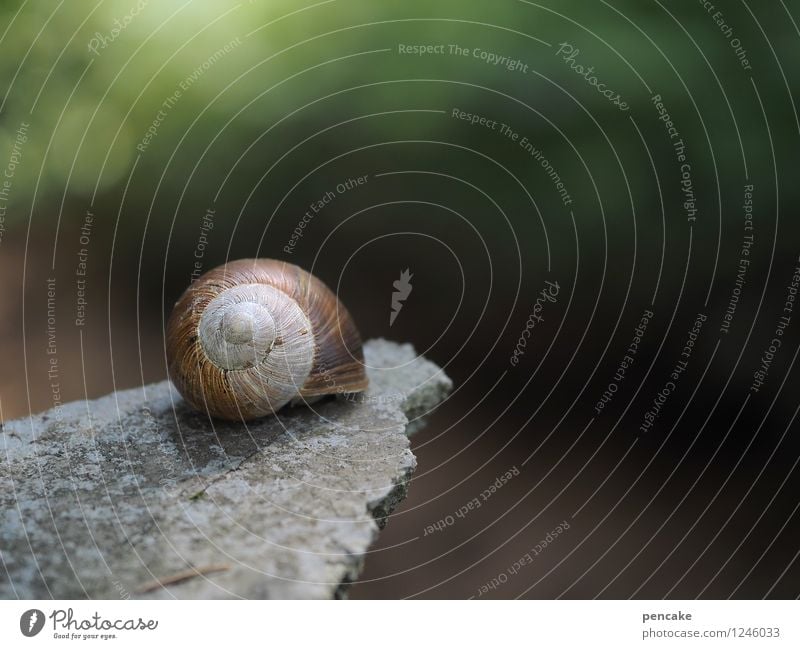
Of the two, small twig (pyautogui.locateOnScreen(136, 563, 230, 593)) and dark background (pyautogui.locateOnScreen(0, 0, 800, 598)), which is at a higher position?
dark background (pyautogui.locateOnScreen(0, 0, 800, 598))

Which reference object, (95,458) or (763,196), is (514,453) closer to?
(763,196)

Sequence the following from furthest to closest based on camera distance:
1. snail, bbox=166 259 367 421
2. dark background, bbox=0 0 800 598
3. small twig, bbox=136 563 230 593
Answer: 1. dark background, bbox=0 0 800 598
2. snail, bbox=166 259 367 421
3. small twig, bbox=136 563 230 593

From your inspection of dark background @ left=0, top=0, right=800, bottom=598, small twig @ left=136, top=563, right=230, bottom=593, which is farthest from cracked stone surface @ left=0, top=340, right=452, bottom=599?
dark background @ left=0, top=0, right=800, bottom=598

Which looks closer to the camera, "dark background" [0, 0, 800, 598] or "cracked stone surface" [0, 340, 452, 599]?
"cracked stone surface" [0, 340, 452, 599]

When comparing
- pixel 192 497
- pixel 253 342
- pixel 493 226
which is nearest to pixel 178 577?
pixel 192 497

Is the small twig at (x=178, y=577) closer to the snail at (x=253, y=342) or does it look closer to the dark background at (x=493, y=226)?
the snail at (x=253, y=342)

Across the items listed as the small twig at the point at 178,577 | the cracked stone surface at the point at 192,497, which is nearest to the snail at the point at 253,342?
the cracked stone surface at the point at 192,497

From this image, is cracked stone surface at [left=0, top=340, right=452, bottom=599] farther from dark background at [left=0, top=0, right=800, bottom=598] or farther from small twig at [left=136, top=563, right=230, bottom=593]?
dark background at [left=0, top=0, right=800, bottom=598]
